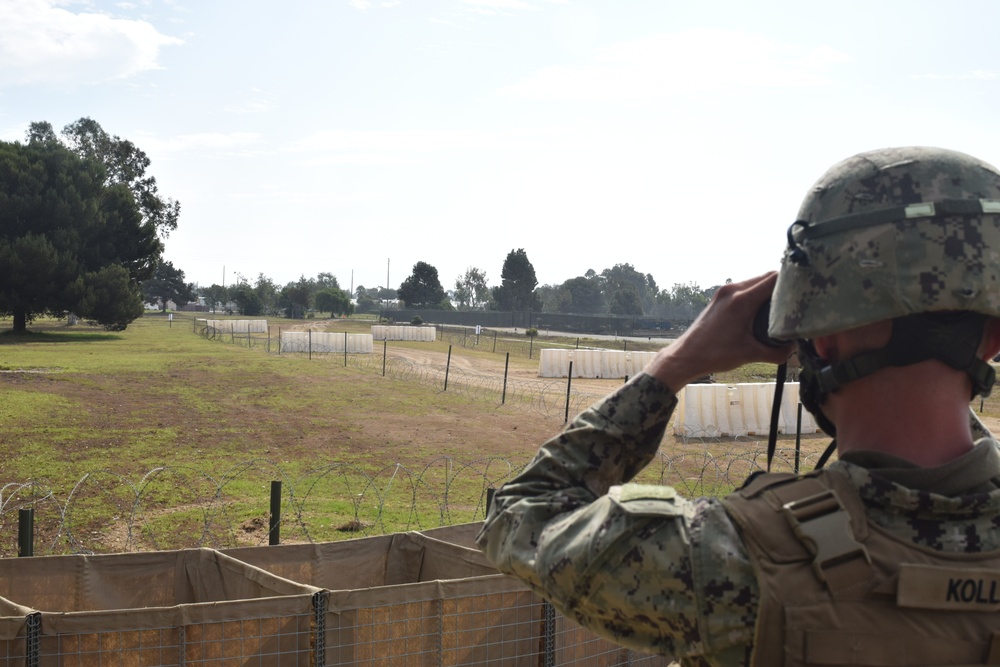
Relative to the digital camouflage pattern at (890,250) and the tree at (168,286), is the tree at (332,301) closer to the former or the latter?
the tree at (168,286)

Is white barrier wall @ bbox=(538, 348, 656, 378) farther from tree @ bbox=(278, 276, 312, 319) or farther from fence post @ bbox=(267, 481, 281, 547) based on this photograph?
tree @ bbox=(278, 276, 312, 319)

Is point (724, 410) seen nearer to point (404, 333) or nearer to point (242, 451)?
point (242, 451)

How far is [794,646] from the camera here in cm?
141

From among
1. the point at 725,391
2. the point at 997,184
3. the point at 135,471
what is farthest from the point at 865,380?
the point at 725,391

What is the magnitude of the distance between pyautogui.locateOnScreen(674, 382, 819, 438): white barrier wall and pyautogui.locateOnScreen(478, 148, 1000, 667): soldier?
20676 millimetres

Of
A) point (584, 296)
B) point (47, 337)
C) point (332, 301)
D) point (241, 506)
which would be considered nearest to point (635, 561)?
point (241, 506)

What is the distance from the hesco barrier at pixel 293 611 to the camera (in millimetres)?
4789

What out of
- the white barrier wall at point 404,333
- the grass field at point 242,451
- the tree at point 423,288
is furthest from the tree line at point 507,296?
the grass field at point 242,451

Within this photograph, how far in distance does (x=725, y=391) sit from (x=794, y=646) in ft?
71.3

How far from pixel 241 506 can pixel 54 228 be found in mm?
49630

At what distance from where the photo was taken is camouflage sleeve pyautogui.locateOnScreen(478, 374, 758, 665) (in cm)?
145

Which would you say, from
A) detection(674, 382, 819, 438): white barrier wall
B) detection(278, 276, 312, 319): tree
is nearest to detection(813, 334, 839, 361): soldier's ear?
detection(674, 382, 819, 438): white barrier wall

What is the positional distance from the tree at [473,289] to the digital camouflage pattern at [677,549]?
557 ft

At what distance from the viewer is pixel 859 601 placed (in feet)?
4.66
